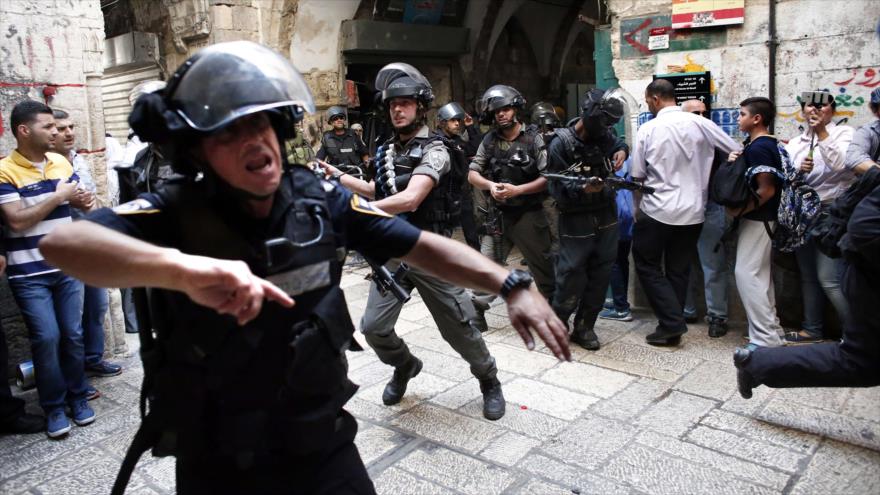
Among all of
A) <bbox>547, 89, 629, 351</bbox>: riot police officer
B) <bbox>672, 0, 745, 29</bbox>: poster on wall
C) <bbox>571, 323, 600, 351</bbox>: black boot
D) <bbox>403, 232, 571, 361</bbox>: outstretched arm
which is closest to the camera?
<bbox>403, 232, 571, 361</bbox>: outstretched arm

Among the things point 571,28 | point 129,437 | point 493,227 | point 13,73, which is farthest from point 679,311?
point 571,28

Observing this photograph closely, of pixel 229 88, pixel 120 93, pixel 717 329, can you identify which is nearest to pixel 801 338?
pixel 717 329

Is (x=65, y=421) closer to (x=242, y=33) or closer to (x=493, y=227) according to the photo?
(x=493, y=227)

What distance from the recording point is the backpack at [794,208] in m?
4.49

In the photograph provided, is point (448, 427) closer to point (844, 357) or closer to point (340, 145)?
point (844, 357)

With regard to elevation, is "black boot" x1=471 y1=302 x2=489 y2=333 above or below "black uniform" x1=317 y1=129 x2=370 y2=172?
below

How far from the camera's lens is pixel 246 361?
5.54 feet

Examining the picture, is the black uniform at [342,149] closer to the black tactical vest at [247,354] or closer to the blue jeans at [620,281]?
the blue jeans at [620,281]

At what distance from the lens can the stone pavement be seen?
3146 mm

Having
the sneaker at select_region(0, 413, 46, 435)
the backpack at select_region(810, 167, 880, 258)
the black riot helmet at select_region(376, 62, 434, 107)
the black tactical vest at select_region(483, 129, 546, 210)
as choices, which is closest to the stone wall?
the sneaker at select_region(0, 413, 46, 435)

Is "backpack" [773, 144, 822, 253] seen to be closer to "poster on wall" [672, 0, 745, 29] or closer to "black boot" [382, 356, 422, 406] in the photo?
"poster on wall" [672, 0, 745, 29]

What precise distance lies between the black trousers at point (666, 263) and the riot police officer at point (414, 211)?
1698mm

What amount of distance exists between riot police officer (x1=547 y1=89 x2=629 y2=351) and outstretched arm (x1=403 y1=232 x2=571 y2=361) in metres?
2.99

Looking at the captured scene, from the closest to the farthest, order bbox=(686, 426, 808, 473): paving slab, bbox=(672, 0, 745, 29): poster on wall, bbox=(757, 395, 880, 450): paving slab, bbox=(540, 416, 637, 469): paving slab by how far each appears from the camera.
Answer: bbox=(686, 426, 808, 473): paving slab, bbox=(540, 416, 637, 469): paving slab, bbox=(757, 395, 880, 450): paving slab, bbox=(672, 0, 745, 29): poster on wall
